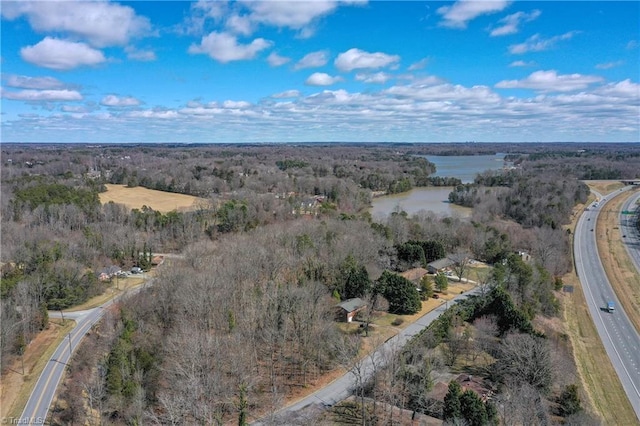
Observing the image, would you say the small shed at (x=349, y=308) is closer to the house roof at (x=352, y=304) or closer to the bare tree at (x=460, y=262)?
the house roof at (x=352, y=304)

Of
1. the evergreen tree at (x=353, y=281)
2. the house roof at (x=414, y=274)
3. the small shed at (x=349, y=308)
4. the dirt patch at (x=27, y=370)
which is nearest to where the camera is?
the dirt patch at (x=27, y=370)

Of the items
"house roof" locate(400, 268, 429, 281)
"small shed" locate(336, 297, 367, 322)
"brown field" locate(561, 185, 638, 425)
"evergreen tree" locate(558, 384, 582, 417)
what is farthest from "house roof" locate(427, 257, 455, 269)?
"evergreen tree" locate(558, 384, 582, 417)

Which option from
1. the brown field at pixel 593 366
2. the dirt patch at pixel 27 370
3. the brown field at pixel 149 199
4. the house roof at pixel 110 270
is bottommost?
the brown field at pixel 593 366

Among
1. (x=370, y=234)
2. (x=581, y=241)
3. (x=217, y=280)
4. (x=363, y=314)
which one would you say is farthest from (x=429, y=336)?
(x=581, y=241)

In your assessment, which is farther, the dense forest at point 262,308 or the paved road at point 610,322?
the paved road at point 610,322

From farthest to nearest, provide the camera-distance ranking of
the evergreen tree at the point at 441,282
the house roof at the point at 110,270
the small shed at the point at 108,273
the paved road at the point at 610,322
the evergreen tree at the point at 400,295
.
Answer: the house roof at the point at 110,270 < the small shed at the point at 108,273 < the evergreen tree at the point at 441,282 < the evergreen tree at the point at 400,295 < the paved road at the point at 610,322

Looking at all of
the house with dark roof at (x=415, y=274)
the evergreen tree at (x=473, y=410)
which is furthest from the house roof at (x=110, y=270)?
the evergreen tree at (x=473, y=410)

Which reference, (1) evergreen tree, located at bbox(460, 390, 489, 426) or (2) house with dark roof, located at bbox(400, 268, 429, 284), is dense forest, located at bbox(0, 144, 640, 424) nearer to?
(1) evergreen tree, located at bbox(460, 390, 489, 426)
